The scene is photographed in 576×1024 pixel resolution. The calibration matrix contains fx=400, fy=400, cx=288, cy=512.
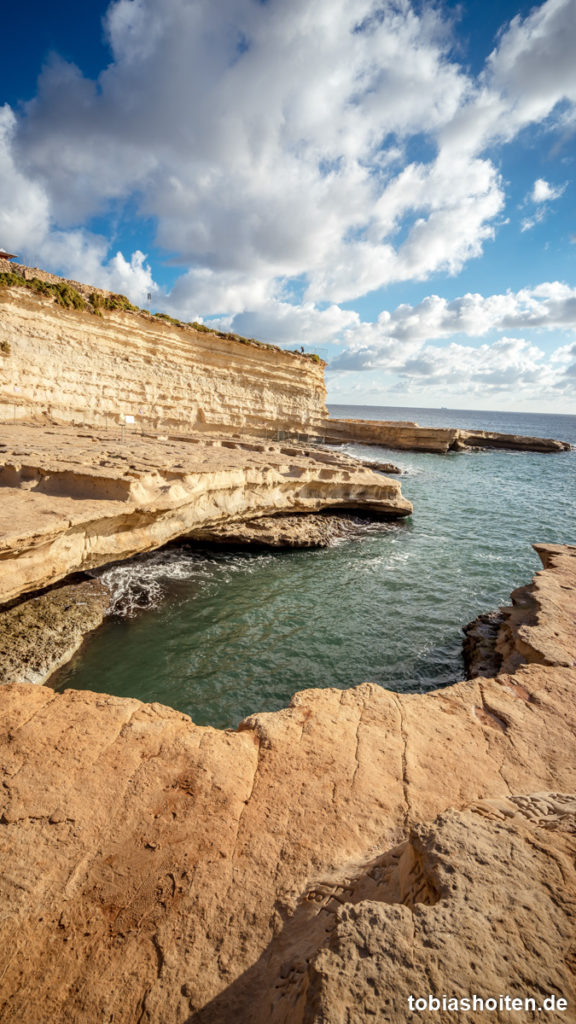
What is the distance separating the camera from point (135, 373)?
21.7 m

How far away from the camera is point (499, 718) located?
16.3ft

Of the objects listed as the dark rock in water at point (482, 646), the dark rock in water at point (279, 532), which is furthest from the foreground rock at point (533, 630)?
the dark rock in water at point (279, 532)

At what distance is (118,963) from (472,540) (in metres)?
16.2

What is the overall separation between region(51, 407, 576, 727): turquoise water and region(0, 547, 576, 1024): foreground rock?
2804mm

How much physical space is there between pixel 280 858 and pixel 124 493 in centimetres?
792

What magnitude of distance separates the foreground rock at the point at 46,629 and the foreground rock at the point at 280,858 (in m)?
2.86

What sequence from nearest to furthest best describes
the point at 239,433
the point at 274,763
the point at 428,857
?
the point at 428,857 < the point at 274,763 < the point at 239,433

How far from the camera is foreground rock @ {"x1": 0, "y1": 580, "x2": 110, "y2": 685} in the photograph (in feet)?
23.8

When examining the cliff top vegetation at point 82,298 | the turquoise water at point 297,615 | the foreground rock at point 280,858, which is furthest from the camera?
the cliff top vegetation at point 82,298

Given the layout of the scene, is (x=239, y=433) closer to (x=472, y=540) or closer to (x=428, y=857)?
(x=472, y=540)

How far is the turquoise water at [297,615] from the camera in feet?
25.2

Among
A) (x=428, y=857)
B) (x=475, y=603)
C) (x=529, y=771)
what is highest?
(x=428, y=857)

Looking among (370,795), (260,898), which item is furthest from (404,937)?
(370,795)

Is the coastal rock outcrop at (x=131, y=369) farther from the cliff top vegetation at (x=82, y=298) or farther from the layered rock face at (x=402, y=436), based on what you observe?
the layered rock face at (x=402, y=436)
